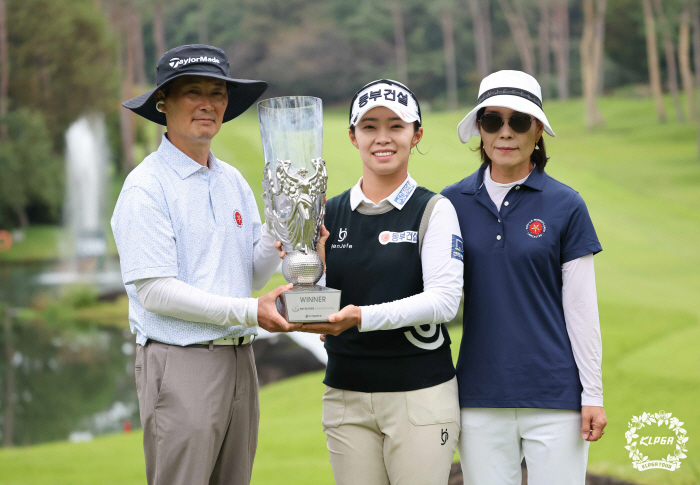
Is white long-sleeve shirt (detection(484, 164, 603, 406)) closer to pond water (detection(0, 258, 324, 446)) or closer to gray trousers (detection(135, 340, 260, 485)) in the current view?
gray trousers (detection(135, 340, 260, 485))

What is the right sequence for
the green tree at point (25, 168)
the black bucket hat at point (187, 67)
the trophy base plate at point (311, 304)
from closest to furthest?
the trophy base plate at point (311, 304), the black bucket hat at point (187, 67), the green tree at point (25, 168)

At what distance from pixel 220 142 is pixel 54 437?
155 inches

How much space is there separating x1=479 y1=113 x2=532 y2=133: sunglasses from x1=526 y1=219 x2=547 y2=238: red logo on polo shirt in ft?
0.83

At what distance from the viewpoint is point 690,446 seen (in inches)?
181

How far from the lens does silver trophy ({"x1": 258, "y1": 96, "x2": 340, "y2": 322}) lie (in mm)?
1838

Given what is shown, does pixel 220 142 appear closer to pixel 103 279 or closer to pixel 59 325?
pixel 103 279

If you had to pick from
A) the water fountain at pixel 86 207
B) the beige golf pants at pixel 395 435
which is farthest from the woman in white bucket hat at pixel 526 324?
the water fountain at pixel 86 207

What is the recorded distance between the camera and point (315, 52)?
30.1ft

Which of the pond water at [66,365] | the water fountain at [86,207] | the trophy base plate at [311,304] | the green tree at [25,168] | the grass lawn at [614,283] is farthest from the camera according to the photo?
the water fountain at [86,207]

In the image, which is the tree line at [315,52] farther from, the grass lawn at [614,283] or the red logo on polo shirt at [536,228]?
the red logo on polo shirt at [536,228]

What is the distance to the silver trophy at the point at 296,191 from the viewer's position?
72.4 inches

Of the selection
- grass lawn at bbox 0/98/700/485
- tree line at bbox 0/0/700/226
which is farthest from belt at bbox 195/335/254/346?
tree line at bbox 0/0/700/226

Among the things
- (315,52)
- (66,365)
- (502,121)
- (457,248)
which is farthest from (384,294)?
(315,52)

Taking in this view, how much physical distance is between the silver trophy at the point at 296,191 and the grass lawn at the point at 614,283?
203 cm
